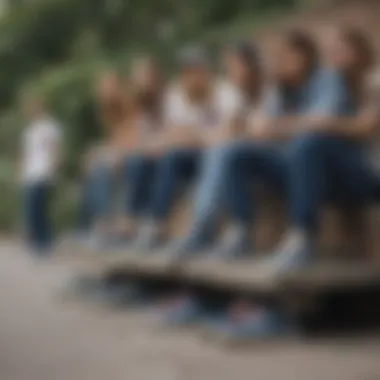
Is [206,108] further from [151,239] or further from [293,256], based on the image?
[293,256]

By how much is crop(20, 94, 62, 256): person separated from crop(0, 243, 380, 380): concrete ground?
1450 mm

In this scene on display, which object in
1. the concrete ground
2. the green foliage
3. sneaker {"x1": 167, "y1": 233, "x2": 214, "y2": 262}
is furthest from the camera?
the green foliage

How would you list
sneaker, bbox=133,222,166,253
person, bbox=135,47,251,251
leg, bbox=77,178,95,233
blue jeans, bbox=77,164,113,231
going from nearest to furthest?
person, bbox=135,47,251,251, sneaker, bbox=133,222,166,253, blue jeans, bbox=77,164,113,231, leg, bbox=77,178,95,233

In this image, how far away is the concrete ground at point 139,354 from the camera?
2.10 m

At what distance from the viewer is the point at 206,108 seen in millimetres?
3070

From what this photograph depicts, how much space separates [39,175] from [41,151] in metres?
0.10

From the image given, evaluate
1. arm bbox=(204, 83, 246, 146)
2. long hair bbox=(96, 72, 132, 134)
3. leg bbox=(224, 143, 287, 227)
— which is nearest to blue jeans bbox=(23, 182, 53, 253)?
long hair bbox=(96, 72, 132, 134)

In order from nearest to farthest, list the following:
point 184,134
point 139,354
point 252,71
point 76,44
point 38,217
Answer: point 139,354 < point 252,71 < point 184,134 < point 38,217 < point 76,44

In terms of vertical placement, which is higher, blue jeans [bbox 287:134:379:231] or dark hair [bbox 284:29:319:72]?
dark hair [bbox 284:29:319:72]

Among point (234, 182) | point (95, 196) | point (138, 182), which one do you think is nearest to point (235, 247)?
point (234, 182)

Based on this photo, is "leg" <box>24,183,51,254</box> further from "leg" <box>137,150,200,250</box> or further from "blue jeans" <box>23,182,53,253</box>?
"leg" <box>137,150,200,250</box>

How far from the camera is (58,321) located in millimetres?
2947

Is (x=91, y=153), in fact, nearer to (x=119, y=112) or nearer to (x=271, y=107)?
(x=119, y=112)

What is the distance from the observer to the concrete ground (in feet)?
6.88
